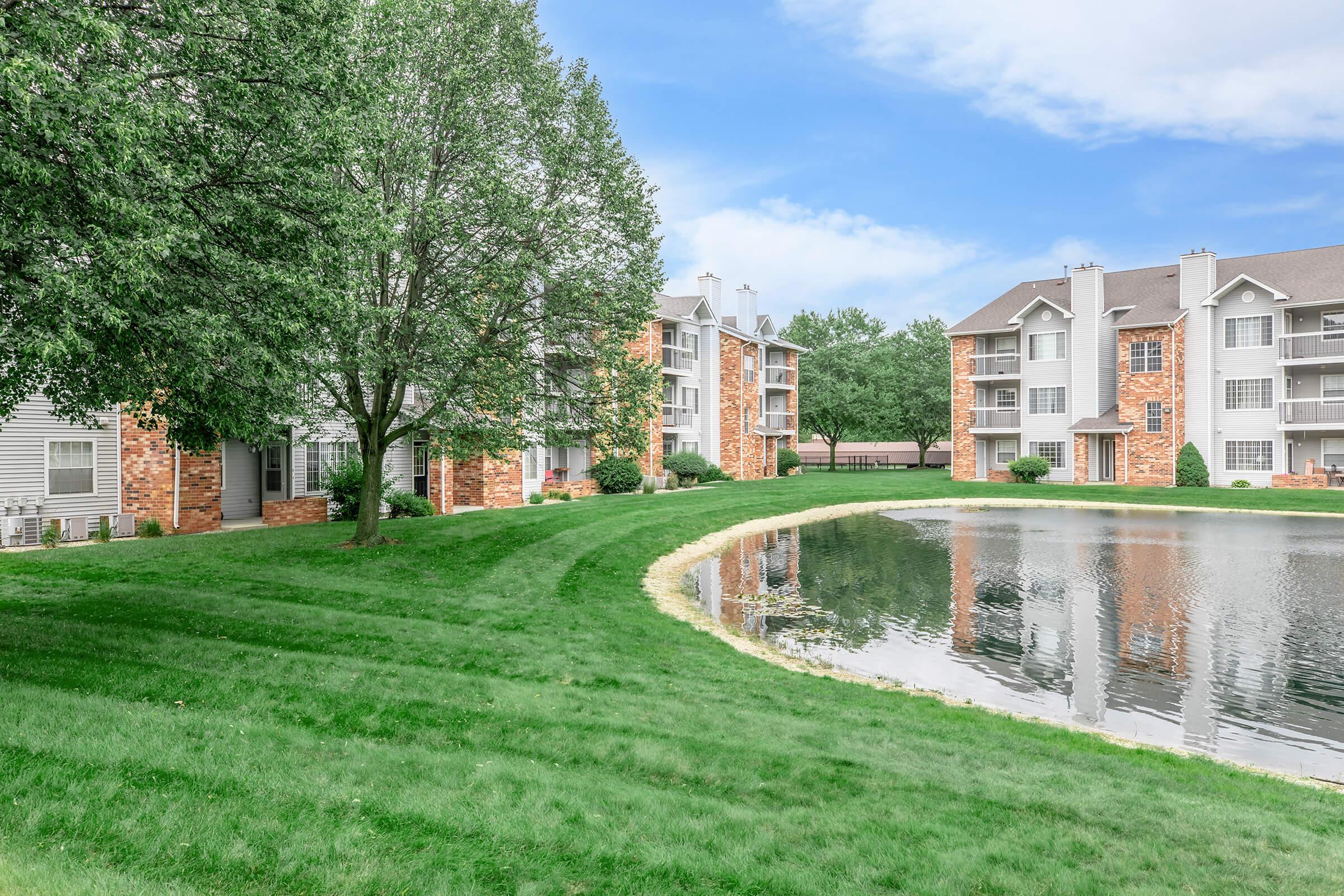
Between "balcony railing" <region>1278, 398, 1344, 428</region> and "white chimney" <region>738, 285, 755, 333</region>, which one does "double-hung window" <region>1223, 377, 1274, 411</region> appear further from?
"white chimney" <region>738, 285, 755, 333</region>

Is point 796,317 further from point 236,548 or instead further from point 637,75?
point 236,548

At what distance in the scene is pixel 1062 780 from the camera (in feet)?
21.1

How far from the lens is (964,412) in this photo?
156ft

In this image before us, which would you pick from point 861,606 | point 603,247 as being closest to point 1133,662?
point 861,606

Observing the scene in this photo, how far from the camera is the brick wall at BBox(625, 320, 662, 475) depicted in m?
38.9

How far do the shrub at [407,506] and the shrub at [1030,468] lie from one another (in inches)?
1280

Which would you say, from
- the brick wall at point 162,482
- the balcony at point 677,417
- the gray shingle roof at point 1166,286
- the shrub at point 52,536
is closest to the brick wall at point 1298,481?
the gray shingle roof at point 1166,286

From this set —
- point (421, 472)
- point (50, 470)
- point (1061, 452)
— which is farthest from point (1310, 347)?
point (50, 470)

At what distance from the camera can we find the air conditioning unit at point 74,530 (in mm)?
18359

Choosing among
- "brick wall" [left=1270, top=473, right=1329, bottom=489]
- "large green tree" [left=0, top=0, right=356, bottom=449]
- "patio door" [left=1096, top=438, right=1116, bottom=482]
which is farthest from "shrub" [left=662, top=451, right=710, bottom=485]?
"large green tree" [left=0, top=0, right=356, bottom=449]

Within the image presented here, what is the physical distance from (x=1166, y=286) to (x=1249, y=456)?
10.1 m

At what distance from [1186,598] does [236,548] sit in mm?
19793

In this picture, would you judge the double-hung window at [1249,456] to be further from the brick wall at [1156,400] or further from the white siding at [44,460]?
the white siding at [44,460]

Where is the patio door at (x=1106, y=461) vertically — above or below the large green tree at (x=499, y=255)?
below
